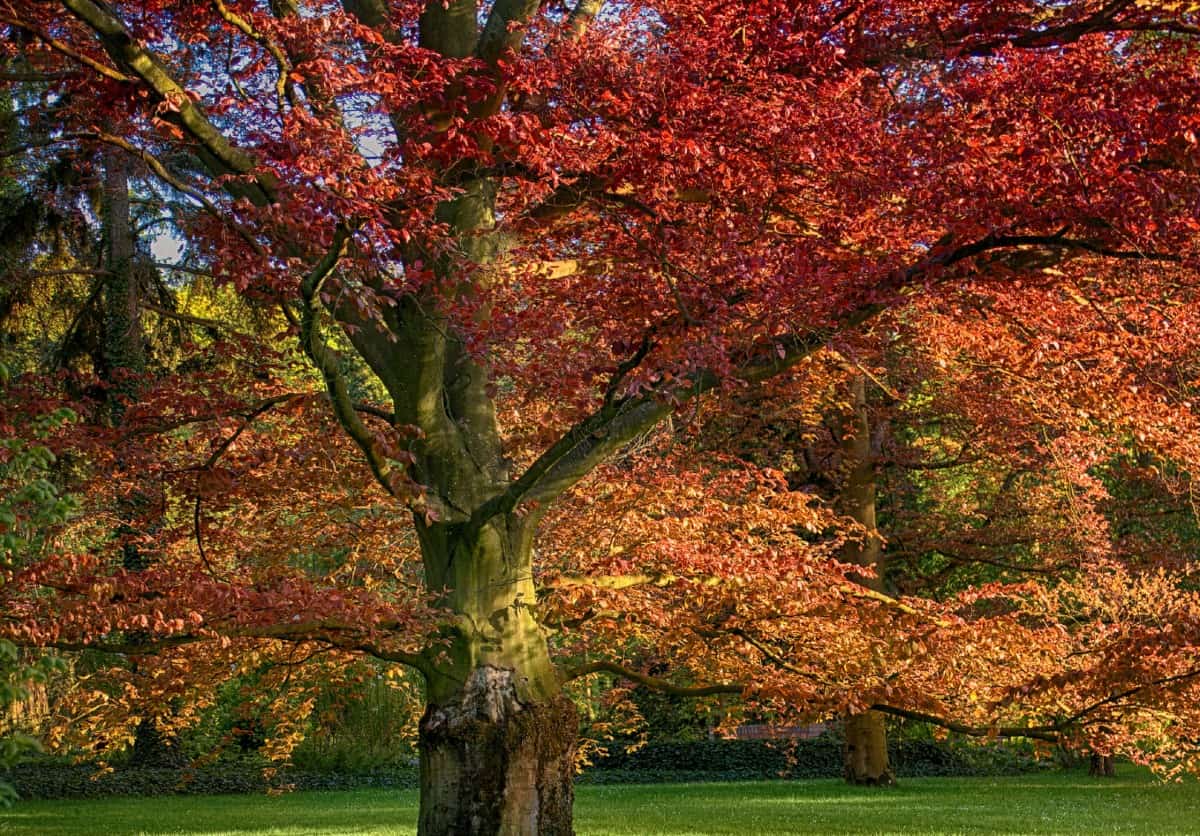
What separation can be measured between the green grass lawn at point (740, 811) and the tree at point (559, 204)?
212 inches

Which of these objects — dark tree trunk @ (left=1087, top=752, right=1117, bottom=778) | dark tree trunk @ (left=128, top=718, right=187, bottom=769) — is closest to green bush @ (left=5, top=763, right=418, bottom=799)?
dark tree trunk @ (left=128, top=718, right=187, bottom=769)

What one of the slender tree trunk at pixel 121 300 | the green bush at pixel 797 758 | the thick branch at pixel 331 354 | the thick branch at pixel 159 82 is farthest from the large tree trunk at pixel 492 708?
the green bush at pixel 797 758

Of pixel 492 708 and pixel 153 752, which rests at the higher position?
pixel 492 708

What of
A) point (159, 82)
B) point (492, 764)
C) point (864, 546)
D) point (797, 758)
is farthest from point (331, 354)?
point (797, 758)

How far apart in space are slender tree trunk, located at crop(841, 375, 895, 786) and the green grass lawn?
1.50 ft

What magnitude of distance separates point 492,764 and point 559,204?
409cm

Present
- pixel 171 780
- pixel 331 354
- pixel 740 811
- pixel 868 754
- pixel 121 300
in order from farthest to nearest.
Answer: pixel 171 780 → pixel 868 754 → pixel 121 300 → pixel 740 811 → pixel 331 354

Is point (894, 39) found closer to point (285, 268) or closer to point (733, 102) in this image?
point (733, 102)

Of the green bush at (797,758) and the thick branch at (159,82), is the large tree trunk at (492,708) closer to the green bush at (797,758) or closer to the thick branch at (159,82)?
the thick branch at (159,82)

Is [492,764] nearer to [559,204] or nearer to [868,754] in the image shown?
[559,204]

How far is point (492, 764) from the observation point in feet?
27.3

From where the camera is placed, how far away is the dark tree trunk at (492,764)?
831cm

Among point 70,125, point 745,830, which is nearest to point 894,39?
point 70,125

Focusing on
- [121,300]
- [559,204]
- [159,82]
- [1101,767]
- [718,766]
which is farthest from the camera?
[718,766]
